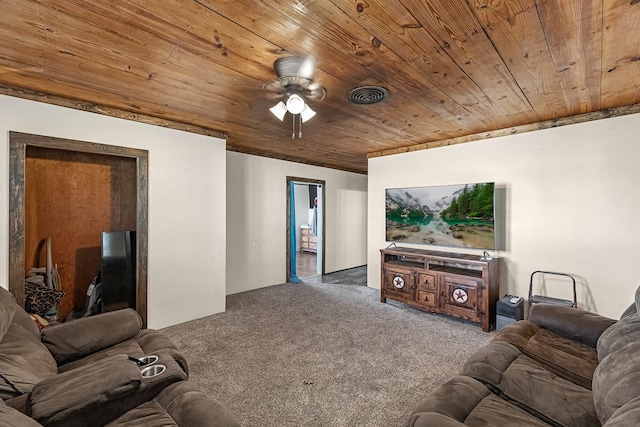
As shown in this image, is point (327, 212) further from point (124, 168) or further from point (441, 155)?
point (124, 168)

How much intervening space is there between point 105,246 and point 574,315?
4.39 metres

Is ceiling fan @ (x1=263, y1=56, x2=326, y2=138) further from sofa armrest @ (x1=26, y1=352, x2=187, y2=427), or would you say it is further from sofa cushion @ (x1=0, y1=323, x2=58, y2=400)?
sofa cushion @ (x1=0, y1=323, x2=58, y2=400)

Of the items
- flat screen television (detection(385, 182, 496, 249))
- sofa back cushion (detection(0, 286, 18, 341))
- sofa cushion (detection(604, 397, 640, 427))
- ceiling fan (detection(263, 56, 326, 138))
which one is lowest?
sofa cushion (detection(604, 397, 640, 427))

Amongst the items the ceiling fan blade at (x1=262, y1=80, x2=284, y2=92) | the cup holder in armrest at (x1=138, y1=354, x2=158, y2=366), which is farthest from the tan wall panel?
the cup holder in armrest at (x1=138, y1=354, x2=158, y2=366)

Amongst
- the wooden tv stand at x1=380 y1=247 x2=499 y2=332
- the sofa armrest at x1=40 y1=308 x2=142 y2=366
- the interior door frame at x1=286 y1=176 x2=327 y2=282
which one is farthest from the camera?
the interior door frame at x1=286 y1=176 x2=327 y2=282

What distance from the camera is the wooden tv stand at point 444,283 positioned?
3393 mm

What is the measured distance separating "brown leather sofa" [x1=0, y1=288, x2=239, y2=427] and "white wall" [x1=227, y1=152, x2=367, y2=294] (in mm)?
2966

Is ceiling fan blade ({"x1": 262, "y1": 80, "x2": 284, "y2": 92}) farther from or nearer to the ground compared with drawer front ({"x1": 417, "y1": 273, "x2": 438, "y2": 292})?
farther from the ground

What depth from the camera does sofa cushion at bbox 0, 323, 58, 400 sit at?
4.13 feet

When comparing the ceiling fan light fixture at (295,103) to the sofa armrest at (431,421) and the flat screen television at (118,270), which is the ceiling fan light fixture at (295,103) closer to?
the sofa armrest at (431,421)

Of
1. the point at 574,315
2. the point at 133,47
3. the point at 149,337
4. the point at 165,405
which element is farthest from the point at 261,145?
the point at 574,315

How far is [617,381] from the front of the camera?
1.18m

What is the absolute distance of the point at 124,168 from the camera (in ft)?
12.0

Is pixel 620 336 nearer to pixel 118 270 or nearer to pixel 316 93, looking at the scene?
pixel 316 93
